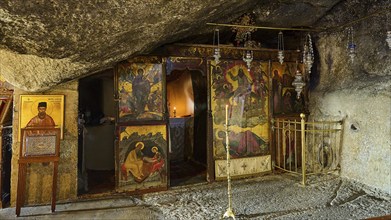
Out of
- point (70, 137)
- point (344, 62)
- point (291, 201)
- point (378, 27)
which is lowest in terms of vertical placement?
point (291, 201)

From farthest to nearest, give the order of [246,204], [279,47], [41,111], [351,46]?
[279,47]
[351,46]
[41,111]
[246,204]

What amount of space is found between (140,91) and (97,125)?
72.2 inches

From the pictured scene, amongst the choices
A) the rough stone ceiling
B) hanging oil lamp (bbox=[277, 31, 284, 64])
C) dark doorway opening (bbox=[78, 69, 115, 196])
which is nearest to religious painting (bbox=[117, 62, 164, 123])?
the rough stone ceiling

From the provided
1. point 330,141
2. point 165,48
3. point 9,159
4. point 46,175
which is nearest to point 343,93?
point 330,141

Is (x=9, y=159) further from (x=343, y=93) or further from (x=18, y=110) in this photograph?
(x=343, y=93)

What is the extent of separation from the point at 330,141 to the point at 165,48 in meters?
3.25

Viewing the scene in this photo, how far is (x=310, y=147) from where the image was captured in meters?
4.89

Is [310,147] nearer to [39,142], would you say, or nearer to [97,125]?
[97,125]

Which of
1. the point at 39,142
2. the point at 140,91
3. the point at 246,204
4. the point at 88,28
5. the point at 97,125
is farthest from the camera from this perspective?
the point at 97,125

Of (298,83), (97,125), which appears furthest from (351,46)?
(97,125)

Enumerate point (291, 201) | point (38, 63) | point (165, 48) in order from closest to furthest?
point (38, 63), point (291, 201), point (165, 48)

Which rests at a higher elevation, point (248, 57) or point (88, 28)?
point (248, 57)

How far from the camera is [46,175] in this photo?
362cm

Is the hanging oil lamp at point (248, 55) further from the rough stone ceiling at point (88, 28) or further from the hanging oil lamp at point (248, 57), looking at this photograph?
the rough stone ceiling at point (88, 28)
